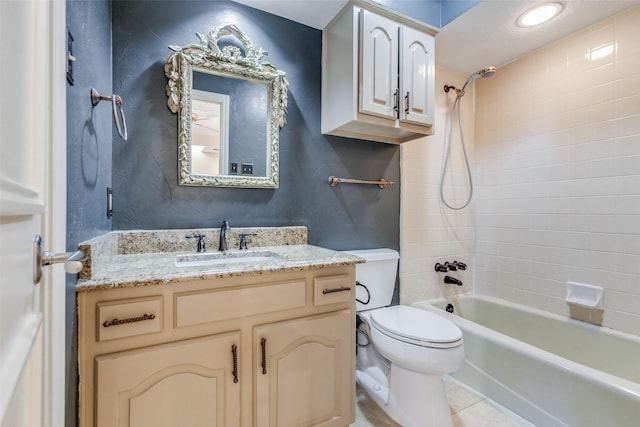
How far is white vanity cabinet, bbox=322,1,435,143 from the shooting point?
1583mm

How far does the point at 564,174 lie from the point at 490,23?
1.09m

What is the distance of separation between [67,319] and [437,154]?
92.8 inches

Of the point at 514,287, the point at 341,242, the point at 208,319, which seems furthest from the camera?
the point at 514,287

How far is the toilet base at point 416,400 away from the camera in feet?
4.53

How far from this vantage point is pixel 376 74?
161cm

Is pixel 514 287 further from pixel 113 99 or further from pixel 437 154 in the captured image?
pixel 113 99

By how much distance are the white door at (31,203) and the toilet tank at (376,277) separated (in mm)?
1410

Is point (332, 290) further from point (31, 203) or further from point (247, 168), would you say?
point (31, 203)

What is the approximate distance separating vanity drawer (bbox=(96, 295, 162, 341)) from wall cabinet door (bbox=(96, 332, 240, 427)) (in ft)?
0.22

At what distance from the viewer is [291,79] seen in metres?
1.77

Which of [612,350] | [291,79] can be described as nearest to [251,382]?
[291,79]

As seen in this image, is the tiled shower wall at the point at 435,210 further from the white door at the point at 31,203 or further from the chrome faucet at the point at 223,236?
the white door at the point at 31,203

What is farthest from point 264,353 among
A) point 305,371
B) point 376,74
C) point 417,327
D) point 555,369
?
point 376,74

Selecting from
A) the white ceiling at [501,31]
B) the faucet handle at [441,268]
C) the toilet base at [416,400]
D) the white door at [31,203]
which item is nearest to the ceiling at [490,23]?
the white ceiling at [501,31]
